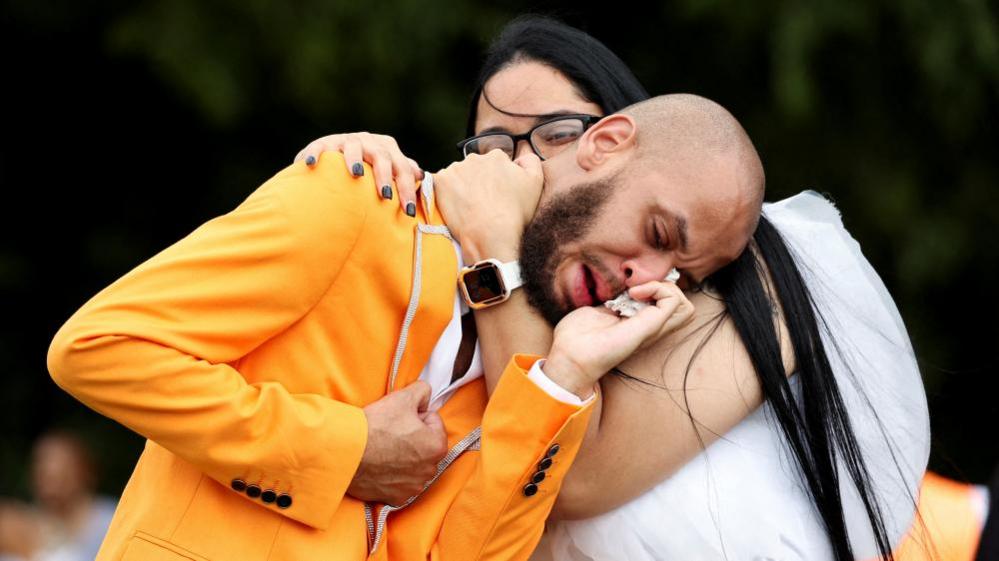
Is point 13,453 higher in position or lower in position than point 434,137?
lower

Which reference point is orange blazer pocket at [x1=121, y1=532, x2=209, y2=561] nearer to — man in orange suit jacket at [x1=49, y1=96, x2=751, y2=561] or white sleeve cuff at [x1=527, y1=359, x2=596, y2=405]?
man in orange suit jacket at [x1=49, y1=96, x2=751, y2=561]

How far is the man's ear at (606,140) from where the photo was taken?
8.34 feet

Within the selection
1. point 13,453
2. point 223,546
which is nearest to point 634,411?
point 223,546

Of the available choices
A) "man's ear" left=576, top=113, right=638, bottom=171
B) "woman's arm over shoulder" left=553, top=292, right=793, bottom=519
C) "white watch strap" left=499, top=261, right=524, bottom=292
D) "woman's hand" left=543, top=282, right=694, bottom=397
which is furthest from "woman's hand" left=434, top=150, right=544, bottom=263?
"woman's arm over shoulder" left=553, top=292, right=793, bottom=519

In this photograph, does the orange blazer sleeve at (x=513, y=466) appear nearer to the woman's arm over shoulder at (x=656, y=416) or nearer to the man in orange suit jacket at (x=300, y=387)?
the man in orange suit jacket at (x=300, y=387)

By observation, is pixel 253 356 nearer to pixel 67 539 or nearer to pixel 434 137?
pixel 434 137

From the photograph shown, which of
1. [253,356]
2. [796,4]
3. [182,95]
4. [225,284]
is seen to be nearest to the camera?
[225,284]

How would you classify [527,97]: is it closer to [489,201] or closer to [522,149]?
[522,149]

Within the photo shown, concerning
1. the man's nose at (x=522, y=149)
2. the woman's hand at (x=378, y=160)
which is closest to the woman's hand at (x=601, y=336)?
the woman's hand at (x=378, y=160)

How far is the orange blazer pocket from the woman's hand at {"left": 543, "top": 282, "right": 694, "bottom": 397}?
0.75 meters

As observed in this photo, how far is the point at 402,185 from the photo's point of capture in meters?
2.41

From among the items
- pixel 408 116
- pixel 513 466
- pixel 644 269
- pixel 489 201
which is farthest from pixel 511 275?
pixel 408 116

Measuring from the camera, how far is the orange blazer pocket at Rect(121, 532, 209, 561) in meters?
2.23

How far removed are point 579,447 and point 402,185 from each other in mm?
627
